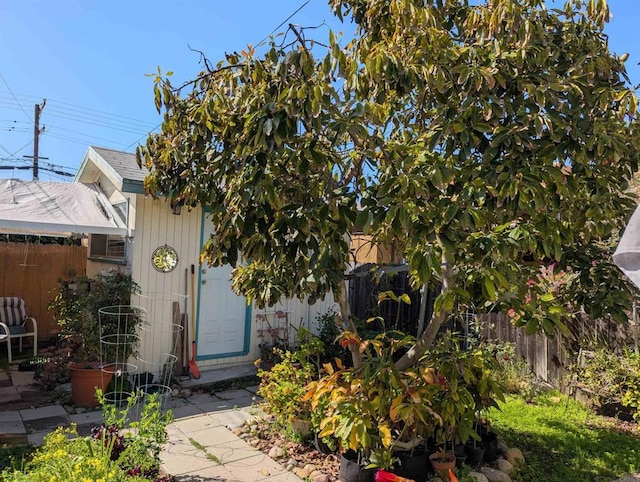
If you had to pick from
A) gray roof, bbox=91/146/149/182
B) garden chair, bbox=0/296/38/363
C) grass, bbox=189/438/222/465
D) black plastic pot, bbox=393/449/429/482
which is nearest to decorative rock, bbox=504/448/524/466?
black plastic pot, bbox=393/449/429/482

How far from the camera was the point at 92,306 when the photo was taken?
17.9 ft

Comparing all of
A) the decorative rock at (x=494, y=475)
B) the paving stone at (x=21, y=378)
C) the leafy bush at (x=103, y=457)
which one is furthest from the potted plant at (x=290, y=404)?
the paving stone at (x=21, y=378)

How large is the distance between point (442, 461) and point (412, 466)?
24 cm

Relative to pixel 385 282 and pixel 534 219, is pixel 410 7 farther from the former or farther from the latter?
pixel 385 282

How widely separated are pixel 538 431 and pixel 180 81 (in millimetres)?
4729

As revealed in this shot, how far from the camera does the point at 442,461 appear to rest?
10.9 feet

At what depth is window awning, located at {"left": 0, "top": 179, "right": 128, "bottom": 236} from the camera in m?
5.50

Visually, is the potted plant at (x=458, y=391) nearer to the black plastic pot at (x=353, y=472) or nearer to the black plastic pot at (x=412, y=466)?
the black plastic pot at (x=412, y=466)

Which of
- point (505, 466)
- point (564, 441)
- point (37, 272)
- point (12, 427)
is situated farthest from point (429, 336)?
point (37, 272)

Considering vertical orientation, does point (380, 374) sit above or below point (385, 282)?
below

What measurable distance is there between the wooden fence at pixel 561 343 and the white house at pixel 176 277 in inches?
128

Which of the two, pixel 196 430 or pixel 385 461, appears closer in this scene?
pixel 385 461

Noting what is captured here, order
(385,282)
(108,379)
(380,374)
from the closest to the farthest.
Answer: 1. (380,374)
2. (385,282)
3. (108,379)

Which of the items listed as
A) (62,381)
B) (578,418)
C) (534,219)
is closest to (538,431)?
(578,418)
